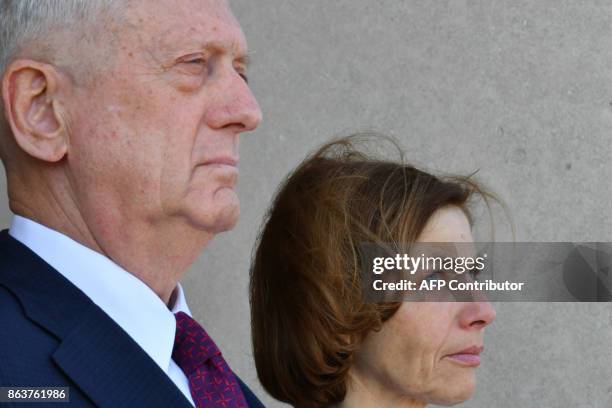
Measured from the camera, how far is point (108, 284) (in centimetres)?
190

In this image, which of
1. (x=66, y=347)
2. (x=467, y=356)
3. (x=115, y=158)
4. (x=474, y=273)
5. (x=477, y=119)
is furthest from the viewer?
(x=477, y=119)

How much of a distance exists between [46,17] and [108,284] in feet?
1.55

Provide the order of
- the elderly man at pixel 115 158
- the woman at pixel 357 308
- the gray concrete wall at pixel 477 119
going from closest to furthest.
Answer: the elderly man at pixel 115 158 → the woman at pixel 357 308 → the gray concrete wall at pixel 477 119

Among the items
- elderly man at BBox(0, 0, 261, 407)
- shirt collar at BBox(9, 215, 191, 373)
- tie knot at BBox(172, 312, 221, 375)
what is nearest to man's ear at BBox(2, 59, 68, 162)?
elderly man at BBox(0, 0, 261, 407)

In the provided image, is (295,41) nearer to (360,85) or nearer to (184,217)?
(360,85)

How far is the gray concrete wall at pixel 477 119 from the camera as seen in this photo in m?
3.04

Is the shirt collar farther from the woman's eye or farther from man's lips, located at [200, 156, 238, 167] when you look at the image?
the woman's eye

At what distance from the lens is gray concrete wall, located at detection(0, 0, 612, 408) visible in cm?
304

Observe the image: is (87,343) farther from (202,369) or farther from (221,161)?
(221,161)

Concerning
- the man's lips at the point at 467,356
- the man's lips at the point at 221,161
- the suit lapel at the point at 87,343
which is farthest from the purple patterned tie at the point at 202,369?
the man's lips at the point at 467,356

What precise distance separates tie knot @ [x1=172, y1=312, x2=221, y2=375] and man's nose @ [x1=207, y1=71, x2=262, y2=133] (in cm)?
37

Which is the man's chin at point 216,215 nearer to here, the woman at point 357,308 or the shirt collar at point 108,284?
the shirt collar at point 108,284

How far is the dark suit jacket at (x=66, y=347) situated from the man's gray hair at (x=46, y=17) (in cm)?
37

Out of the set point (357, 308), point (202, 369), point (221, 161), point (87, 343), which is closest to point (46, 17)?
point (221, 161)
